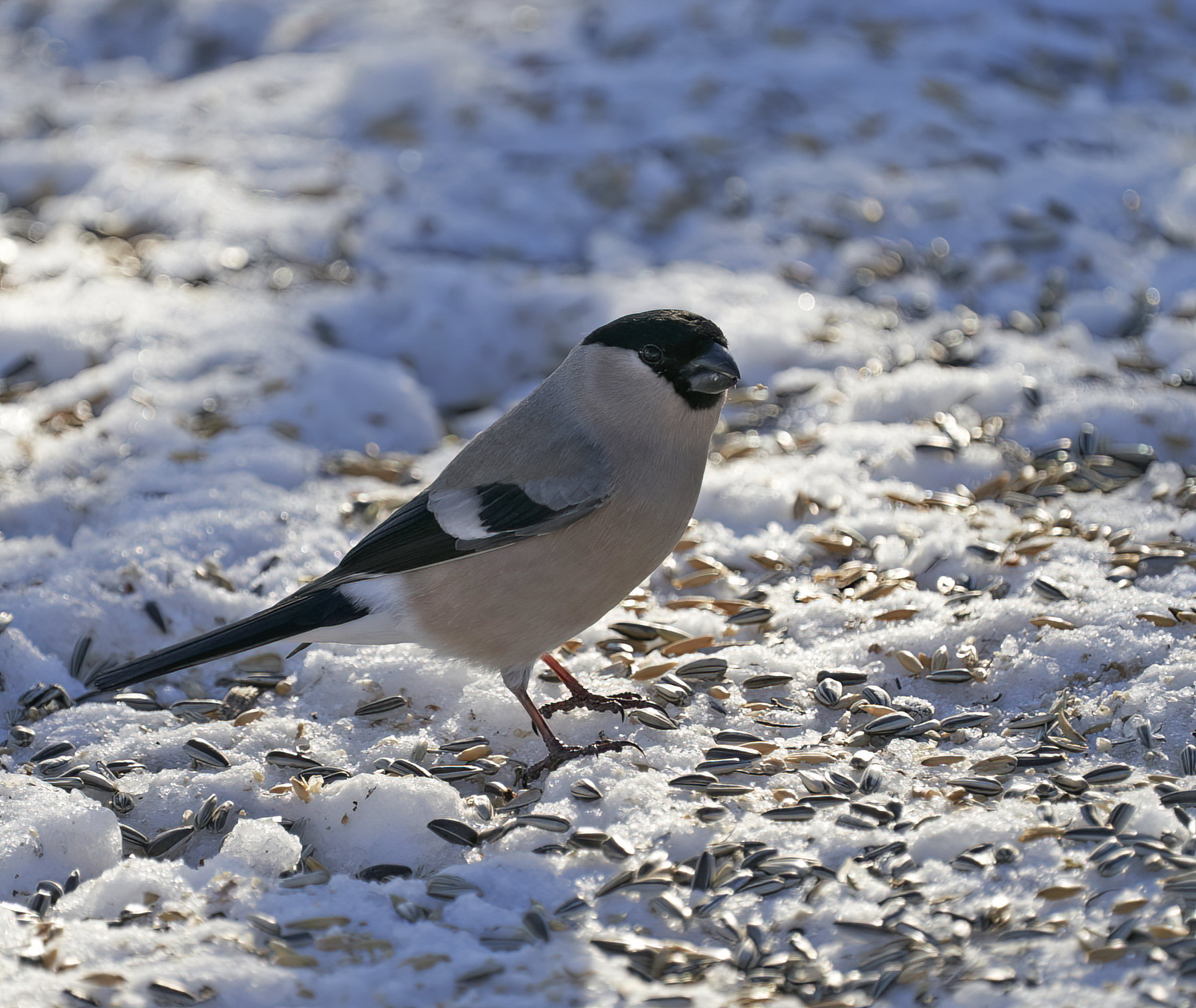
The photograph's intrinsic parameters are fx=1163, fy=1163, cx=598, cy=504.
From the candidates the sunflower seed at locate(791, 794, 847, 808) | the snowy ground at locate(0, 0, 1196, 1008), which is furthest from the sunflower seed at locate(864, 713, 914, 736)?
the sunflower seed at locate(791, 794, 847, 808)

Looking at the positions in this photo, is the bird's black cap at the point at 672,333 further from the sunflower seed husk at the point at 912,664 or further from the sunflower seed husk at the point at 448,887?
the sunflower seed husk at the point at 448,887

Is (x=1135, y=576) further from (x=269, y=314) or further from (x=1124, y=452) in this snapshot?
(x=269, y=314)

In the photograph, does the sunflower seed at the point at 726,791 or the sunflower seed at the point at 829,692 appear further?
the sunflower seed at the point at 829,692

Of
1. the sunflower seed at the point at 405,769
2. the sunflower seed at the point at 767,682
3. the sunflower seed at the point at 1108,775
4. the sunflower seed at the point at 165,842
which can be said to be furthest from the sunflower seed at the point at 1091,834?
the sunflower seed at the point at 165,842

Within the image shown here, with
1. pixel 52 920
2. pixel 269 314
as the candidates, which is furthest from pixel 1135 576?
pixel 269 314

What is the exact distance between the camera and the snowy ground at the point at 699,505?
272 centimetres

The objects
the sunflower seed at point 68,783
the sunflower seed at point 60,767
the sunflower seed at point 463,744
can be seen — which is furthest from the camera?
the sunflower seed at point 463,744

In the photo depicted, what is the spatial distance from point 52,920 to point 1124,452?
4.36m

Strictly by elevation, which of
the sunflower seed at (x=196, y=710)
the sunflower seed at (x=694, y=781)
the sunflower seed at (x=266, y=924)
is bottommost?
the sunflower seed at (x=196, y=710)

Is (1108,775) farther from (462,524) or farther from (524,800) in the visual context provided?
(462,524)

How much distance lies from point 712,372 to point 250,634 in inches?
61.9

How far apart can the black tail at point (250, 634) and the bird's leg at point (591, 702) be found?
68 cm

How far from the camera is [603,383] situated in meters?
3.62

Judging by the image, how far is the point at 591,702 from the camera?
12.3 feet
